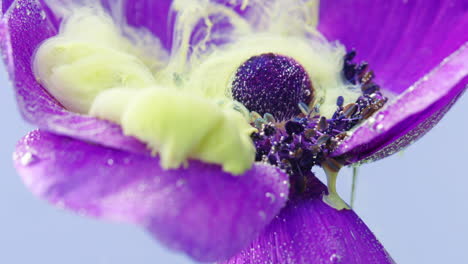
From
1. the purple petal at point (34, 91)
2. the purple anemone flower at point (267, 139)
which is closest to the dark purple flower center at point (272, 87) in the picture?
the purple anemone flower at point (267, 139)

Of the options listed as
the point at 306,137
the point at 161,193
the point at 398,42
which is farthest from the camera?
the point at 398,42

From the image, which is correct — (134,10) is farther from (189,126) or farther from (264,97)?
(189,126)

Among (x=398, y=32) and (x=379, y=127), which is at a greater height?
(x=398, y=32)

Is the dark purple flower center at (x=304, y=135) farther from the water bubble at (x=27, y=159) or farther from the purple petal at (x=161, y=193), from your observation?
the water bubble at (x=27, y=159)

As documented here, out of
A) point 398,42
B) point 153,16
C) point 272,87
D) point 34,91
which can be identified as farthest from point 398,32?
point 34,91

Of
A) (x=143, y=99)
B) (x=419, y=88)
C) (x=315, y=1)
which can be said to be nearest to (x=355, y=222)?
(x=419, y=88)

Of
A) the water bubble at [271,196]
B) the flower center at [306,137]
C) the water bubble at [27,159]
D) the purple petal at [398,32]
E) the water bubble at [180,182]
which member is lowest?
the water bubble at [27,159]

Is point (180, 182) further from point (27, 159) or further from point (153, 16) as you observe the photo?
point (153, 16)
